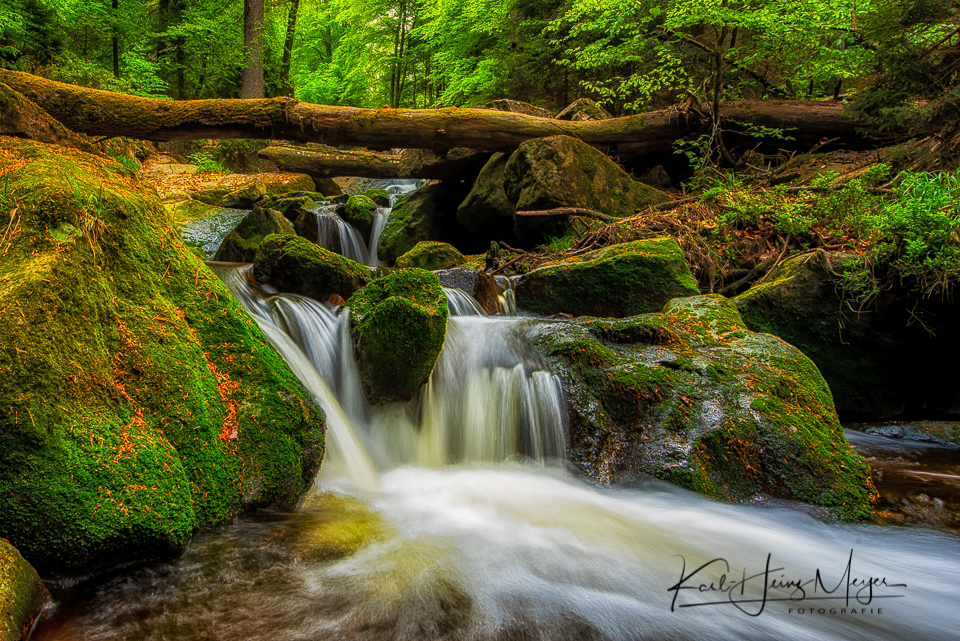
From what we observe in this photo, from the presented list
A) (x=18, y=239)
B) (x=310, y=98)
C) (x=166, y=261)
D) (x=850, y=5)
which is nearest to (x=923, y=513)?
(x=166, y=261)

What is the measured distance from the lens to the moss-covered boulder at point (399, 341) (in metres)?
4.19

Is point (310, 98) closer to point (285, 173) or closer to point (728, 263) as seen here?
point (285, 173)

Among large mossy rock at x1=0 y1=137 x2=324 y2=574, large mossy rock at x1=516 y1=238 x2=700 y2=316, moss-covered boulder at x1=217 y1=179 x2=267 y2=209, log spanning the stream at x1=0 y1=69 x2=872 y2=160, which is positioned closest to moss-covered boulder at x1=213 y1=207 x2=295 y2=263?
log spanning the stream at x1=0 y1=69 x2=872 y2=160

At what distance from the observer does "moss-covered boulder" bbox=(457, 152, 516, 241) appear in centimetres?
970

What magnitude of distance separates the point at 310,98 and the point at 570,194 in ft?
76.7

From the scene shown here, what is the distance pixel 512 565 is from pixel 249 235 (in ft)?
24.5

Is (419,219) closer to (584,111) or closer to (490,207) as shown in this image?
(490,207)

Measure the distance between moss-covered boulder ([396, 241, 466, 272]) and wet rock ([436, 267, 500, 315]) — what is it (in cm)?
80

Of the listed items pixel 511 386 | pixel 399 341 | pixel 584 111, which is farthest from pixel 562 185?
pixel 399 341

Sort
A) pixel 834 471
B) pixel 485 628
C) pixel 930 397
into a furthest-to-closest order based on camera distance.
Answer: pixel 930 397 → pixel 834 471 → pixel 485 628

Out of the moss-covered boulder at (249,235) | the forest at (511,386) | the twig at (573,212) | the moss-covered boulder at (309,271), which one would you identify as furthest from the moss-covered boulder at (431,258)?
the moss-covered boulder at (309,271)

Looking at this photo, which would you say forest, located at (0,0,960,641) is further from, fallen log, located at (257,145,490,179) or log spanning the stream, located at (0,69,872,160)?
fallen log, located at (257,145,490,179)

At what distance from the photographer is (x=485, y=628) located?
2199 mm

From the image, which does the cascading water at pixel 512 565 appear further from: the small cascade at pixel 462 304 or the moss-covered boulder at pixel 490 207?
the moss-covered boulder at pixel 490 207
